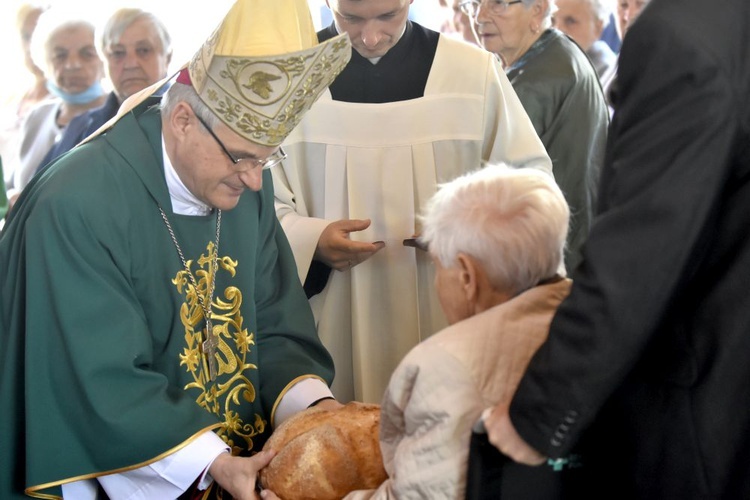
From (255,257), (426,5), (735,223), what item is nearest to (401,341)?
(255,257)

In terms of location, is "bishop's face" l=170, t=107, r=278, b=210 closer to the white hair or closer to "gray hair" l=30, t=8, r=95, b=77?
the white hair

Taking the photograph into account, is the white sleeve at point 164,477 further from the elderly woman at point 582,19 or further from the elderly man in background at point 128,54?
the elderly woman at point 582,19

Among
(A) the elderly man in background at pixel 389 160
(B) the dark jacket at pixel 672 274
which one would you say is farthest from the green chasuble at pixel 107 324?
(B) the dark jacket at pixel 672 274

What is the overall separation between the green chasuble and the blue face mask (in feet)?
11.6

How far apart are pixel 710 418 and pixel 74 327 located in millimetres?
1453

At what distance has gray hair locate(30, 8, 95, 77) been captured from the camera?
6039 mm

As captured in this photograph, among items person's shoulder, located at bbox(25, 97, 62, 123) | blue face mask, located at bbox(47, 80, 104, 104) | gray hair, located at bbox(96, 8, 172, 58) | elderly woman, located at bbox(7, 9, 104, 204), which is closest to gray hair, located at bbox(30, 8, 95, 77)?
elderly woman, located at bbox(7, 9, 104, 204)

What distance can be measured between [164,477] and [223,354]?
40 cm

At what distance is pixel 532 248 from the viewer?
2.15 m

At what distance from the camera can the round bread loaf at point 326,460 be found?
2408 mm

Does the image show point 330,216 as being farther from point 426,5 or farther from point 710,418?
point 426,5

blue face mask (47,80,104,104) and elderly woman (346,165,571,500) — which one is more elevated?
blue face mask (47,80,104,104)

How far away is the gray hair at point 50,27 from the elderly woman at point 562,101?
280 cm

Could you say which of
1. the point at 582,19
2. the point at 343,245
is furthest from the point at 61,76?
the point at 343,245
